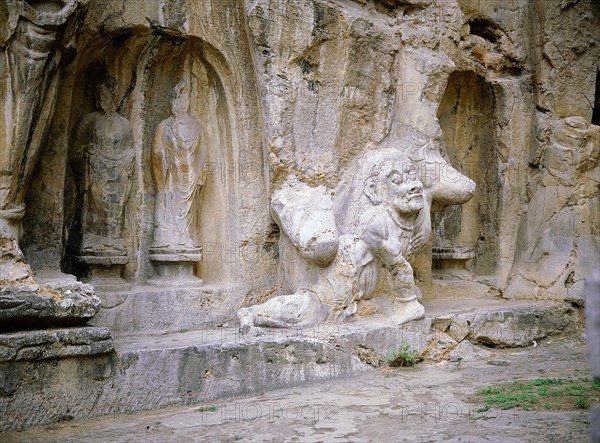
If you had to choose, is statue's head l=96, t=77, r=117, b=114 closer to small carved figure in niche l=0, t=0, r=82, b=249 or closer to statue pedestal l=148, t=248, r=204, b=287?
small carved figure in niche l=0, t=0, r=82, b=249

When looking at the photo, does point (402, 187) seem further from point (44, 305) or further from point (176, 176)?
point (44, 305)

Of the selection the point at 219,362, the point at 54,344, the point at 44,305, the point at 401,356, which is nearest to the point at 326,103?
the point at 401,356

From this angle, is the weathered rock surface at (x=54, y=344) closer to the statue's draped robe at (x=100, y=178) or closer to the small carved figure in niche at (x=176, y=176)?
the statue's draped robe at (x=100, y=178)

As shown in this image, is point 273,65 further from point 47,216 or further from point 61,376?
point 61,376

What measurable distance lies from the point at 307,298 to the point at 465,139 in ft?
11.8

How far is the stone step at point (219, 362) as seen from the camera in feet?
16.6

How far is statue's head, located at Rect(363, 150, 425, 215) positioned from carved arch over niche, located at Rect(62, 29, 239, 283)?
4.19 ft

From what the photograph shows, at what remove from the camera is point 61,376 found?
5109 millimetres

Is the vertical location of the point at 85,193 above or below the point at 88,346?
above

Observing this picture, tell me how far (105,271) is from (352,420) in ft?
9.04

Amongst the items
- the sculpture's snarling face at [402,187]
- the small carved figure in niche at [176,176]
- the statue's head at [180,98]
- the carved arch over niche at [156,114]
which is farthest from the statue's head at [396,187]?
the statue's head at [180,98]

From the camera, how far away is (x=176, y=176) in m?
7.23

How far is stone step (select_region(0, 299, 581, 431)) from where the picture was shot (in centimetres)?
505

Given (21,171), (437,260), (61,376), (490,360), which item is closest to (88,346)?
(61,376)
